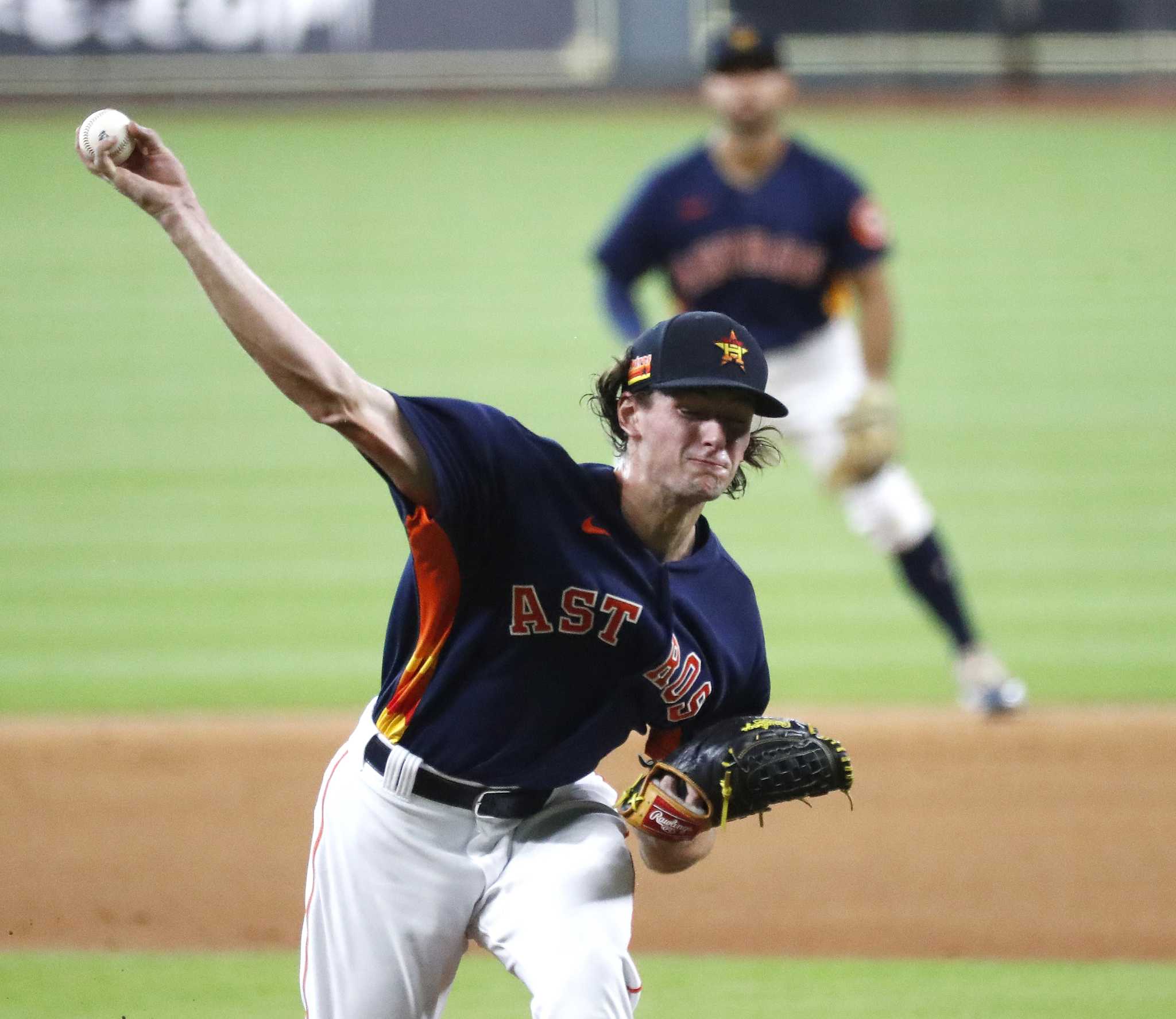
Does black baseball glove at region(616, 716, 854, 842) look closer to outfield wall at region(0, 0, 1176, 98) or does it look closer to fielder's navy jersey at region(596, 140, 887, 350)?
fielder's navy jersey at region(596, 140, 887, 350)

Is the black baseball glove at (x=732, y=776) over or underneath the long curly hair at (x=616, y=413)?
underneath

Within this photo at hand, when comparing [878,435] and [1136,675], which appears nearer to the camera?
[878,435]

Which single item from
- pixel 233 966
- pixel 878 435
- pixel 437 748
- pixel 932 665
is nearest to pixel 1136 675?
pixel 932 665

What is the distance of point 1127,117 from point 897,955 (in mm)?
14690

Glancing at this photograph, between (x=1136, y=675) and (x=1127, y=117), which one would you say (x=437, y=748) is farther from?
(x=1127, y=117)

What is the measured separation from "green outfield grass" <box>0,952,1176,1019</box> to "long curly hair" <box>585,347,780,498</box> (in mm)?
1722

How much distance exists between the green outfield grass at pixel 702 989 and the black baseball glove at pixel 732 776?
1374 mm

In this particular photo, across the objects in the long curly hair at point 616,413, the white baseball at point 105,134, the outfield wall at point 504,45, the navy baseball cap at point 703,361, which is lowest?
the long curly hair at point 616,413

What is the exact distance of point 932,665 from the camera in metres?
7.14

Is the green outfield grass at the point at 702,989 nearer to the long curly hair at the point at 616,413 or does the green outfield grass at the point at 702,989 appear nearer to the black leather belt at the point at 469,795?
the black leather belt at the point at 469,795

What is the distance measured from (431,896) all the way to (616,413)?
915 mm

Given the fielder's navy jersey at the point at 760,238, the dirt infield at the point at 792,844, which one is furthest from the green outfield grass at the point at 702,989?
the fielder's navy jersey at the point at 760,238

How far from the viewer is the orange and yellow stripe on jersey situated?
2.68 m

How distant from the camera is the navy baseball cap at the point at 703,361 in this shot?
2.69 metres
